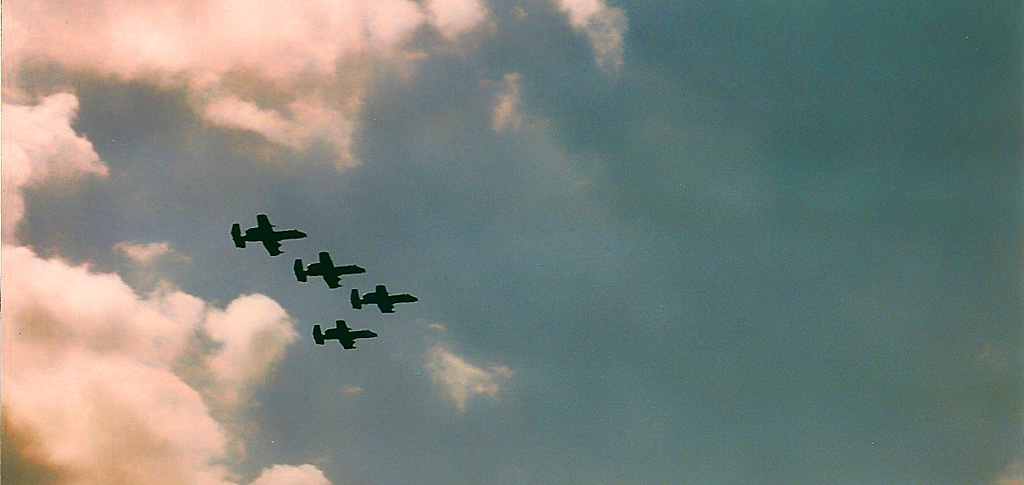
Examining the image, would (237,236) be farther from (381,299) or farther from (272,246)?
(381,299)

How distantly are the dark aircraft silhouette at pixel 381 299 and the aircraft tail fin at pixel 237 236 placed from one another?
42.4 ft

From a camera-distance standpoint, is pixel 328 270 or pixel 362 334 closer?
pixel 328 270

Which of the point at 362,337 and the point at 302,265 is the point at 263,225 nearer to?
the point at 302,265

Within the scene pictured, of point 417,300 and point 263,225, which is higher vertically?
point 263,225

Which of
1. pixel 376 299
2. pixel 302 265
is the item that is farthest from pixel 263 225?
pixel 376 299

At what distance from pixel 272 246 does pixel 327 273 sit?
6.53m

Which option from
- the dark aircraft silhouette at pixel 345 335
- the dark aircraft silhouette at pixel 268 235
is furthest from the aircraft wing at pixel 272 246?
the dark aircraft silhouette at pixel 345 335

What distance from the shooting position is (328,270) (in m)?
98.1

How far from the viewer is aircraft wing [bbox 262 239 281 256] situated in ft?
309

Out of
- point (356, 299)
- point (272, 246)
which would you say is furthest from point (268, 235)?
point (356, 299)

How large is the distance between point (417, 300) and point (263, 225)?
56.7 ft

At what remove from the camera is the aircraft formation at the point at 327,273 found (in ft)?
308

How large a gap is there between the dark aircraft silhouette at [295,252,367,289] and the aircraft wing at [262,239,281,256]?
475 cm

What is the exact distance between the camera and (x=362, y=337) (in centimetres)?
10462
